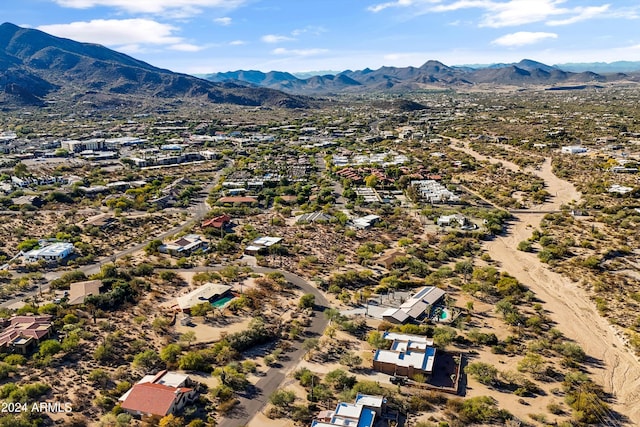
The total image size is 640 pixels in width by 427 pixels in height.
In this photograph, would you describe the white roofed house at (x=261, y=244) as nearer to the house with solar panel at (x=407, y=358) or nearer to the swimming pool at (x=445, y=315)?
the swimming pool at (x=445, y=315)

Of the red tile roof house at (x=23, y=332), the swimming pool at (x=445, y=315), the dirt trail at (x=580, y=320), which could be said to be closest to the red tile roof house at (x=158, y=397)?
the red tile roof house at (x=23, y=332)

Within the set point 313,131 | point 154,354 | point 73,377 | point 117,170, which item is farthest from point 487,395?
point 313,131

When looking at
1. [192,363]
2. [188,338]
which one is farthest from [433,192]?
[192,363]

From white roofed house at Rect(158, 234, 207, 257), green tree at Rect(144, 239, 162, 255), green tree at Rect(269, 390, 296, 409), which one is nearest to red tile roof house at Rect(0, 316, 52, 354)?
green tree at Rect(144, 239, 162, 255)

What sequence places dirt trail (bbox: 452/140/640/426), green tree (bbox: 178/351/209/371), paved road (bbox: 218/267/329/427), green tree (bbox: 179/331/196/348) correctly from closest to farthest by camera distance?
paved road (bbox: 218/267/329/427), dirt trail (bbox: 452/140/640/426), green tree (bbox: 178/351/209/371), green tree (bbox: 179/331/196/348)

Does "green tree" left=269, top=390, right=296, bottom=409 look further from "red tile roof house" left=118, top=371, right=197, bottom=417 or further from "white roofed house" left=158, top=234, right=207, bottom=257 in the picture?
"white roofed house" left=158, top=234, right=207, bottom=257

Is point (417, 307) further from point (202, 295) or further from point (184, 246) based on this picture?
point (184, 246)

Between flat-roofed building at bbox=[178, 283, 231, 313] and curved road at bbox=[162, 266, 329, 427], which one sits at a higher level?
flat-roofed building at bbox=[178, 283, 231, 313]
